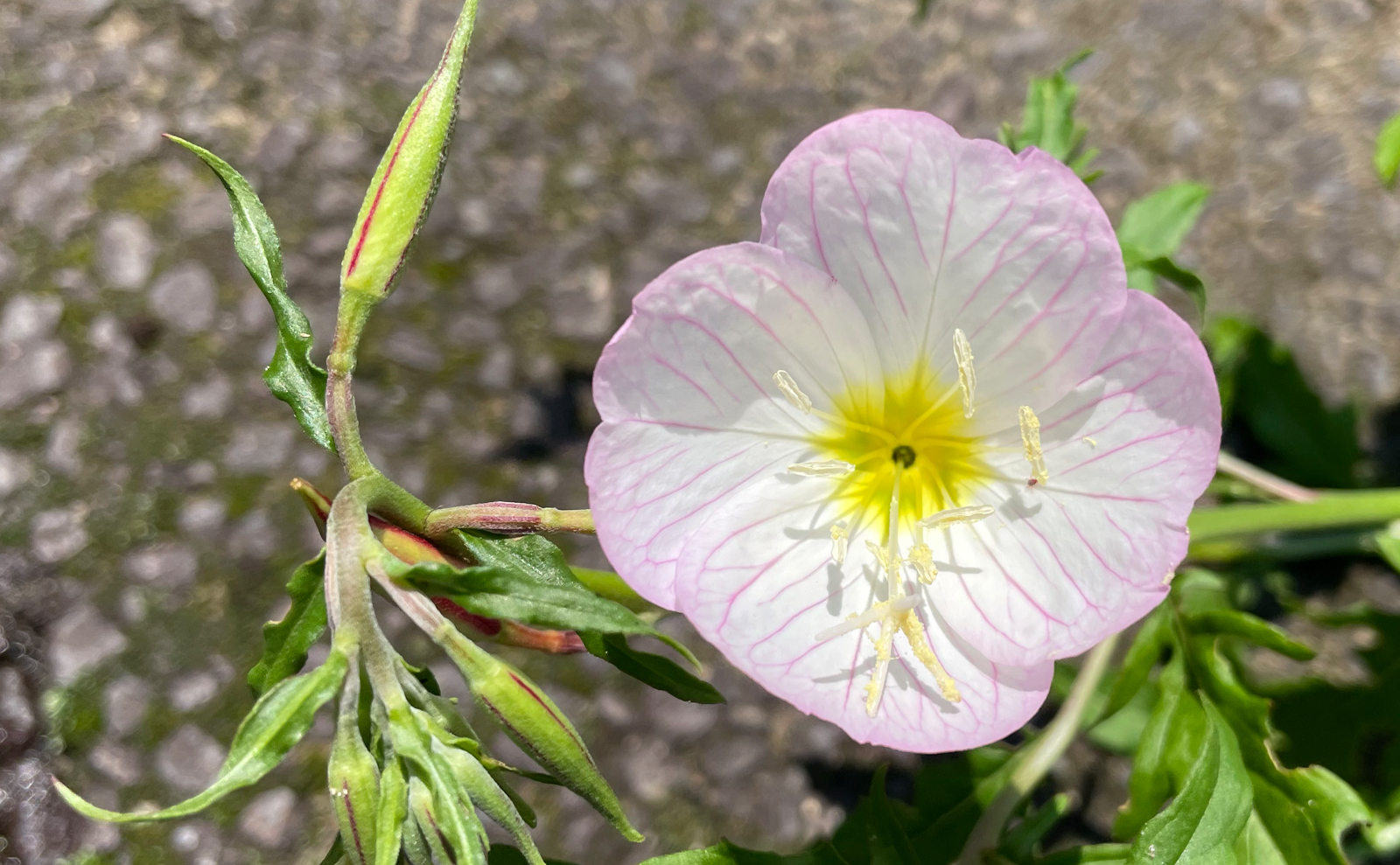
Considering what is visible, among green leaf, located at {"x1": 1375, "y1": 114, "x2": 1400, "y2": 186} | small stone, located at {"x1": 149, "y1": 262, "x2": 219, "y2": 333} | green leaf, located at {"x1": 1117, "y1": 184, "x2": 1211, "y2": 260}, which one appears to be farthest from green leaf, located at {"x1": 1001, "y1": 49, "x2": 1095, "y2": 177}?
small stone, located at {"x1": 149, "y1": 262, "x2": 219, "y2": 333}

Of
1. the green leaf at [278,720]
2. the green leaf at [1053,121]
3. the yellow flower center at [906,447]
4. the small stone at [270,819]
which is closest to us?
the green leaf at [278,720]

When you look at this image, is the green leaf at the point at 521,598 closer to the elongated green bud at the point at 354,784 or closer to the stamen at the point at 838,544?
the elongated green bud at the point at 354,784

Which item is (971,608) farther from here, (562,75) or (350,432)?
(562,75)

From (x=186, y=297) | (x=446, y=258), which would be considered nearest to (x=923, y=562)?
(x=446, y=258)

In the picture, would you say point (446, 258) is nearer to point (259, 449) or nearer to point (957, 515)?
point (259, 449)

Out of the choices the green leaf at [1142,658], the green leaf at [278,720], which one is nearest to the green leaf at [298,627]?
the green leaf at [278,720]

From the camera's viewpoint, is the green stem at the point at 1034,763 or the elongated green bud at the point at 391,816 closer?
the elongated green bud at the point at 391,816

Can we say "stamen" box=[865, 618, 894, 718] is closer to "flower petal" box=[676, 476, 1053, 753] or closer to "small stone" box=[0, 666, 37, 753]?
"flower petal" box=[676, 476, 1053, 753]
